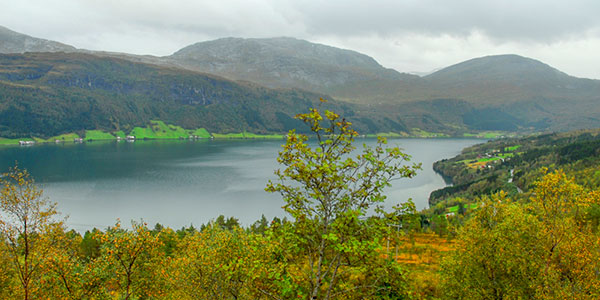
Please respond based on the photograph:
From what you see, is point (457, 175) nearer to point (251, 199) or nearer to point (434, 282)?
point (251, 199)

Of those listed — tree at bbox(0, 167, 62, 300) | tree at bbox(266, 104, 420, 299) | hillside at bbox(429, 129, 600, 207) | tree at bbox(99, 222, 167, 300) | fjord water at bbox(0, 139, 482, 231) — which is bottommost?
fjord water at bbox(0, 139, 482, 231)

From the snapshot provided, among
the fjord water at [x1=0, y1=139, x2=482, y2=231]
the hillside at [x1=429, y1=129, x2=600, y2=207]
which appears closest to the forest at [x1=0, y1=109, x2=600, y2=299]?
the fjord water at [x1=0, y1=139, x2=482, y2=231]

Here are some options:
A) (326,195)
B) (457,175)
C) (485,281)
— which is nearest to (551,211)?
(485,281)

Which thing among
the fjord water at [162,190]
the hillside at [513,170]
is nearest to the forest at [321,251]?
the fjord water at [162,190]

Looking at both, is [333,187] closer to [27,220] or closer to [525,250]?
[27,220]

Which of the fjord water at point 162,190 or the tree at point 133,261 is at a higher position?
the tree at point 133,261

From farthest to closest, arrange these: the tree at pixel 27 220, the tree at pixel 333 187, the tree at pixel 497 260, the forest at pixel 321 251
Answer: the tree at pixel 497 260 < the tree at pixel 27 220 < the forest at pixel 321 251 < the tree at pixel 333 187

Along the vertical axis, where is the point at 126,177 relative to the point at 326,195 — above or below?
below

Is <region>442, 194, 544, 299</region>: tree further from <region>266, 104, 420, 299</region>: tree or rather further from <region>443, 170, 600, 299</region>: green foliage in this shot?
<region>266, 104, 420, 299</region>: tree

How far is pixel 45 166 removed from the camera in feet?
559

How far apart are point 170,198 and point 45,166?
95.5 metres

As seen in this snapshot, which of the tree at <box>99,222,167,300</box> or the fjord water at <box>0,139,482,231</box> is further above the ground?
the tree at <box>99,222,167,300</box>

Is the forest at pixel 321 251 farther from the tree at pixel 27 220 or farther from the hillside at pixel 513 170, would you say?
the hillside at pixel 513 170

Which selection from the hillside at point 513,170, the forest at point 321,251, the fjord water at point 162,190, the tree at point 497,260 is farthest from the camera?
the hillside at point 513,170
